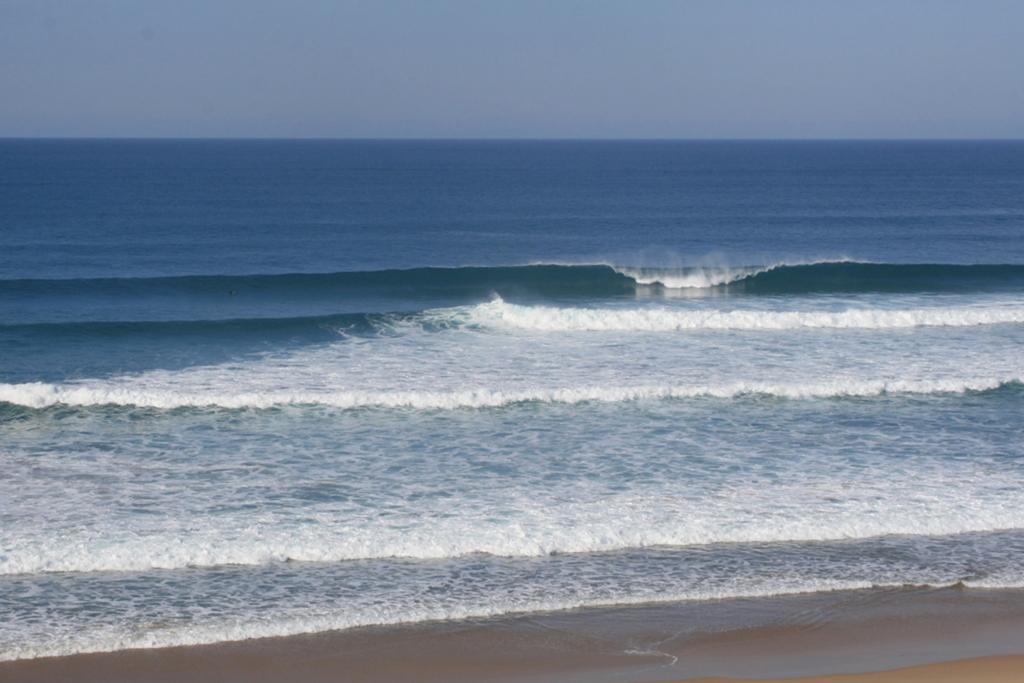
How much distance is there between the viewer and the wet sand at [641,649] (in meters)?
7.99

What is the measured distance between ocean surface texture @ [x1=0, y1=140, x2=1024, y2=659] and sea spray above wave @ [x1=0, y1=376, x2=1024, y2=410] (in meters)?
0.05

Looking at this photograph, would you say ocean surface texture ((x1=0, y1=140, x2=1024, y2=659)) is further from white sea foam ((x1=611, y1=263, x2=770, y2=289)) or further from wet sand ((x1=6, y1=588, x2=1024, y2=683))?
wet sand ((x1=6, y1=588, x2=1024, y2=683))

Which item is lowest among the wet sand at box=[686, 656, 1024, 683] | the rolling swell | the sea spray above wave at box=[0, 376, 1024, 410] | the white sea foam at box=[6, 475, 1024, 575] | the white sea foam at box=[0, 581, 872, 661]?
the wet sand at box=[686, 656, 1024, 683]

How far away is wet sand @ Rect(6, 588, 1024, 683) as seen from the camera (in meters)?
7.99

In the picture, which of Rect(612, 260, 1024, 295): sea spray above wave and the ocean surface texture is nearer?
the ocean surface texture

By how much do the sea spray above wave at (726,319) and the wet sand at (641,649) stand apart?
38.9 feet

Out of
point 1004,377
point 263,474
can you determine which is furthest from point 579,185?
point 263,474

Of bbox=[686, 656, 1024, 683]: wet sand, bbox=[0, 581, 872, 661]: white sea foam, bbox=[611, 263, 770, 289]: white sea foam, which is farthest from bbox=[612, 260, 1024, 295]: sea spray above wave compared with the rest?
bbox=[686, 656, 1024, 683]: wet sand

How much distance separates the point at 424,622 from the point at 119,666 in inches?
93.6

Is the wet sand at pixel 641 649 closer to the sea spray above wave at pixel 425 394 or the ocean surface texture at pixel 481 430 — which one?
the ocean surface texture at pixel 481 430

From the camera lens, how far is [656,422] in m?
14.8

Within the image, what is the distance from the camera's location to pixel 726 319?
68.9 feet

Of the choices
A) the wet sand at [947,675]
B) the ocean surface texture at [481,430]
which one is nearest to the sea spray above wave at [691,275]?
the ocean surface texture at [481,430]

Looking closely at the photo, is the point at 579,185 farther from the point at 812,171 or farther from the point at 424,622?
the point at 424,622
